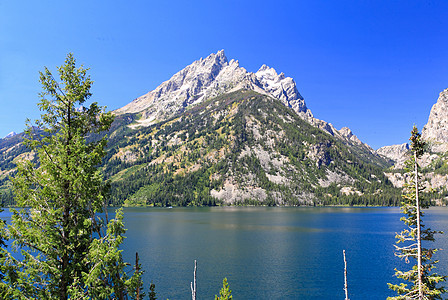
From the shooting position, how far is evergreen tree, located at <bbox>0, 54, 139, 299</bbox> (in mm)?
16328

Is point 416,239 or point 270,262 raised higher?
point 416,239

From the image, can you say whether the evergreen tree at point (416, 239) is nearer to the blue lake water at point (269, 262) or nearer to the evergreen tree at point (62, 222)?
the evergreen tree at point (62, 222)

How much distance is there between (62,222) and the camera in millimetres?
17688

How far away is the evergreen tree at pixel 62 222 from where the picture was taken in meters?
16.3

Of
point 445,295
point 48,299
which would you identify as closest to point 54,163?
point 48,299

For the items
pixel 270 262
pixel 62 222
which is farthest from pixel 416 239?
pixel 270 262

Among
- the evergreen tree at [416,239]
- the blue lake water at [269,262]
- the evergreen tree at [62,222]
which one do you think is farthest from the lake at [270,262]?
the evergreen tree at [62,222]

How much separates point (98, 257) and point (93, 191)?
12.8 feet

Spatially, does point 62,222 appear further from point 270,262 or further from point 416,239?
point 270,262

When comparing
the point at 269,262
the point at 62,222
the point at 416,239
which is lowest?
the point at 269,262

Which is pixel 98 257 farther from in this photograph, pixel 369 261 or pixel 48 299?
pixel 369 261

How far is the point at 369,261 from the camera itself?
83.9 m

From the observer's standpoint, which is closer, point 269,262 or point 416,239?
point 416,239

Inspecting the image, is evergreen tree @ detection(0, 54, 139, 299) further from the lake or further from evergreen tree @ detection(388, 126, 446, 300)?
the lake
